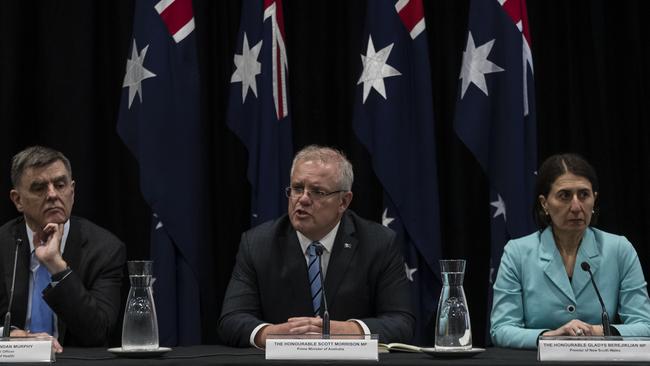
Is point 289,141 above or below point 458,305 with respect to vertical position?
above

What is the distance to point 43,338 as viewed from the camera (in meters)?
2.78

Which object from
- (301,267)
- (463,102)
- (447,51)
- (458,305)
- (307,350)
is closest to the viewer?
(307,350)

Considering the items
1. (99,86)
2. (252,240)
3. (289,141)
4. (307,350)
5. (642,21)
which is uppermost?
(642,21)

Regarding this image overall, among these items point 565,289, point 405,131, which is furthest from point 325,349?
point 405,131

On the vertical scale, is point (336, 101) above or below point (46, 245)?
above

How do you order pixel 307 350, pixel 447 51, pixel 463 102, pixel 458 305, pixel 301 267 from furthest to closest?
pixel 447 51 → pixel 463 102 → pixel 301 267 → pixel 458 305 → pixel 307 350

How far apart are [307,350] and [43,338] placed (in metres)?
0.80

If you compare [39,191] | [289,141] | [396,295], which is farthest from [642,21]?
[39,191]

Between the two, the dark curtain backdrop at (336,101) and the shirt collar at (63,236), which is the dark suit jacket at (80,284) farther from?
the dark curtain backdrop at (336,101)

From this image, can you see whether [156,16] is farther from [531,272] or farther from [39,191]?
[531,272]

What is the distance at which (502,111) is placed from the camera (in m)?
4.75

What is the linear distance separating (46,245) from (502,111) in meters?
2.38

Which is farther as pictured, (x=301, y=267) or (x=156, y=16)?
(x=156, y=16)

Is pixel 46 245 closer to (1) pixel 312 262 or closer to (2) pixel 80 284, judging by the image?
(2) pixel 80 284
